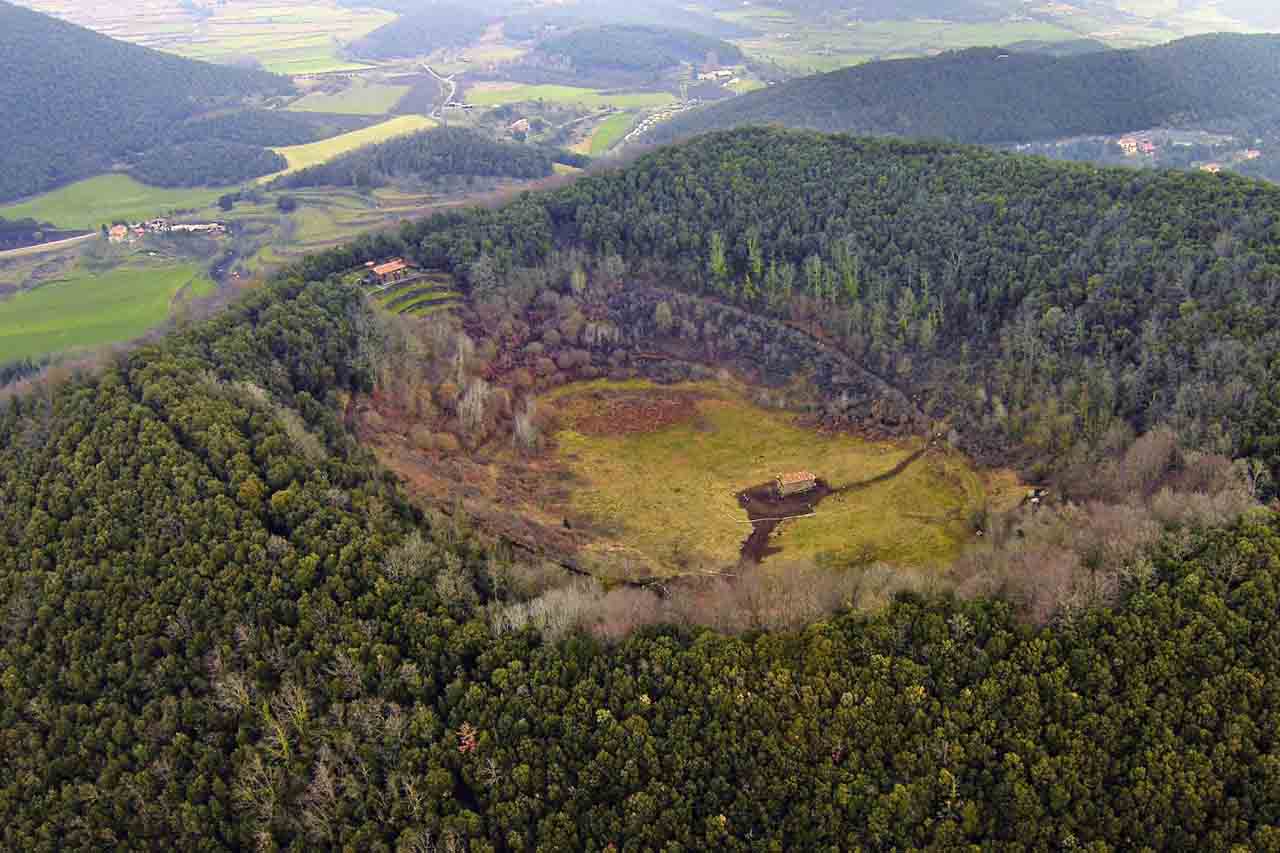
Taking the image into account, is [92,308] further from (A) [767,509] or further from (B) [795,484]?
(B) [795,484]

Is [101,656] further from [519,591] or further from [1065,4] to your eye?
[1065,4]

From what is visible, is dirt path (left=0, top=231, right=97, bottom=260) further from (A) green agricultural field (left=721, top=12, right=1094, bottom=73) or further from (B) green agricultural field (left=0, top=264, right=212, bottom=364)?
(A) green agricultural field (left=721, top=12, right=1094, bottom=73)

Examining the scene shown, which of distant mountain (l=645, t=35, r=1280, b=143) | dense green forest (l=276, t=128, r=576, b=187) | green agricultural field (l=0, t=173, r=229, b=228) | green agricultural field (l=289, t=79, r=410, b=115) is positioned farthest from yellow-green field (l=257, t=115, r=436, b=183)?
distant mountain (l=645, t=35, r=1280, b=143)

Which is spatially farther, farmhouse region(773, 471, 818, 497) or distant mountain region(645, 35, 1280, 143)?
distant mountain region(645, 35, 1280, 143)

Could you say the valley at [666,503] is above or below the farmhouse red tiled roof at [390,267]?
below

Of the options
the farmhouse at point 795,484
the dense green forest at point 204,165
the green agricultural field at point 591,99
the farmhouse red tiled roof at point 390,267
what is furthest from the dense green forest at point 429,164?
the farmhouse at point 795,484

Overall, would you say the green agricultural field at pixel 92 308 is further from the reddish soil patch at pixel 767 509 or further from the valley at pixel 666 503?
the reddish soil patch at pixel 767 509

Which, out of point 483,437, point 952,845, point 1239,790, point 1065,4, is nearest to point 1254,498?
point 1239,790
